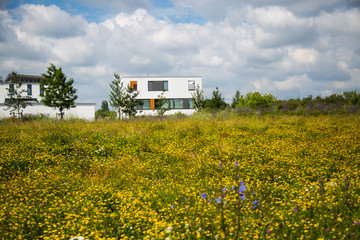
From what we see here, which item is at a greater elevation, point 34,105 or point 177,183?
point 34,105

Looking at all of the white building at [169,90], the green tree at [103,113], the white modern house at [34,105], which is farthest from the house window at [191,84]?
the white modern house at [34,105]

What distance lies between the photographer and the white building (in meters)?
45.1

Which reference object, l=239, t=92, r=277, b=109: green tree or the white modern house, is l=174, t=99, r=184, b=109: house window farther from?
l=239, t=92, r=277, b=109: green tree

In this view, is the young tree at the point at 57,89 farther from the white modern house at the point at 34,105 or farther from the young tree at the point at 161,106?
the young tree at the point at 161,106

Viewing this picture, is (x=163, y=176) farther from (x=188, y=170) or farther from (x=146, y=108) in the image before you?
(x=146, y=108)

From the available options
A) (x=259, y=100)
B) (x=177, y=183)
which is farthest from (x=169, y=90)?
(x=177, y=183)

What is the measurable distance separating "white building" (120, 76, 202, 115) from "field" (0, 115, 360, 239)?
3493 centimetres

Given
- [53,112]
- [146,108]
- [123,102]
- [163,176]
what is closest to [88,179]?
[163,176]

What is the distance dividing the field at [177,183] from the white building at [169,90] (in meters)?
34.9

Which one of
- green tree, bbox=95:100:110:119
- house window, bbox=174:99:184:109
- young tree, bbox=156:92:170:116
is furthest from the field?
house window, bbox=174:99:184:109

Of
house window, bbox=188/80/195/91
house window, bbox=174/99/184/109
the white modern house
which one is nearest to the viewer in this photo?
the white modern house

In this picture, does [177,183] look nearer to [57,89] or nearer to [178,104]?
[57,89]

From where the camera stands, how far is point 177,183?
5.15 m

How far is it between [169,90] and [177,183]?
41576mm
